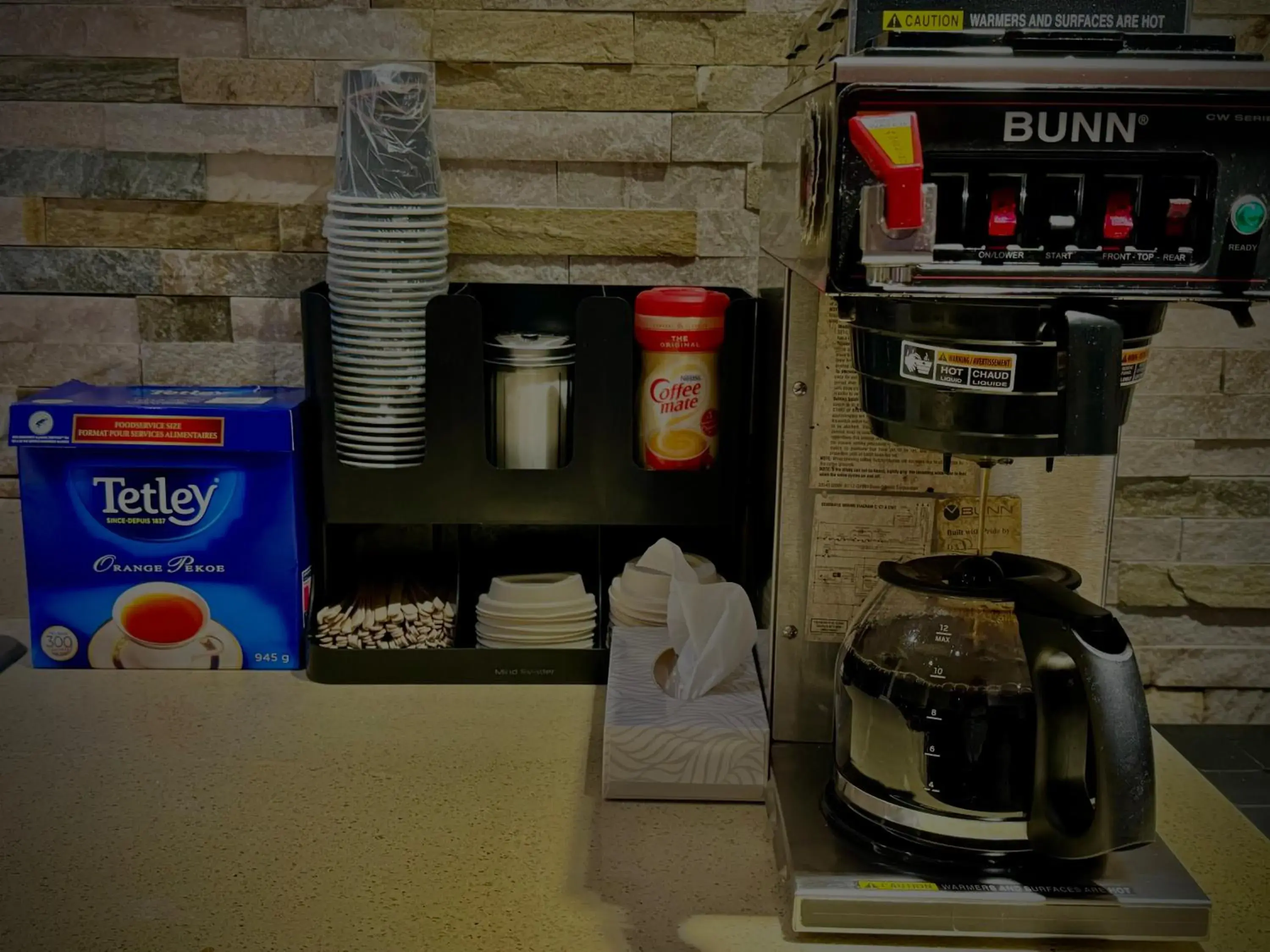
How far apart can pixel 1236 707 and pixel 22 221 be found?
5.59ft

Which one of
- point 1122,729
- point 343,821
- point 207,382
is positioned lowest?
point 343,821

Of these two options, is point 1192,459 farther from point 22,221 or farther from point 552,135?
point 22,221

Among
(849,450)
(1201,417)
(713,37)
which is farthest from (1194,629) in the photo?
(713,37)

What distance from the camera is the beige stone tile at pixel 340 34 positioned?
157 centimetres

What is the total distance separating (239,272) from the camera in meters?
1.64

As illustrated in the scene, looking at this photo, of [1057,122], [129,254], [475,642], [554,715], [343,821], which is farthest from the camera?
[129,254]

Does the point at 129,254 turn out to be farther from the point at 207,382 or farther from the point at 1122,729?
the point at 1122,729

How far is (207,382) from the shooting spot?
167 centimetres

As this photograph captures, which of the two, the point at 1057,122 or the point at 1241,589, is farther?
the point at 1241,589

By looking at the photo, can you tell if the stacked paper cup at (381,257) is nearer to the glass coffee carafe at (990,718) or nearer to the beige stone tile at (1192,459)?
the glass coffee carafe at (990,718)

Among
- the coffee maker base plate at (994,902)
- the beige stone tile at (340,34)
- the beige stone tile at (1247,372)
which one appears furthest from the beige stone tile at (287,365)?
the beige stone tile at (1247,372)

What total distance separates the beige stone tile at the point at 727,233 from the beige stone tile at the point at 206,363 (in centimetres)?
57

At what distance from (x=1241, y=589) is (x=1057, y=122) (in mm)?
1035

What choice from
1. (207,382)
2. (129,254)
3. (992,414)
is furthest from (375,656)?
(992,414)
